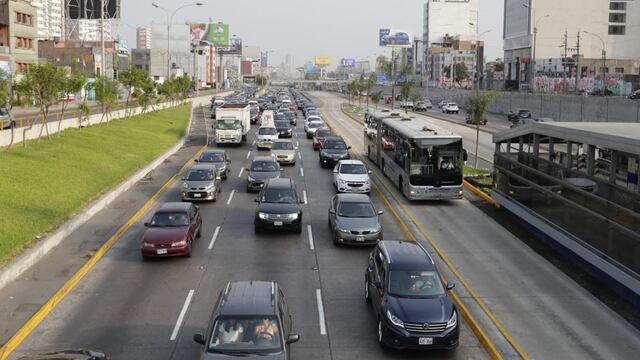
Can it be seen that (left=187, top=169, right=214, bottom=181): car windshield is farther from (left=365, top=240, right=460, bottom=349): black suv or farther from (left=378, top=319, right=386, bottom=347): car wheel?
(left=378, top=319, right=386, bottom=347): car wheel

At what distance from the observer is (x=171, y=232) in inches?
848

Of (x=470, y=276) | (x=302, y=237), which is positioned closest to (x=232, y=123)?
(x=302, y=237)

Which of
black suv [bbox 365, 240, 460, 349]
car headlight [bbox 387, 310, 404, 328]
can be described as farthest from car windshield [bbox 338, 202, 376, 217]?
car headlight [bbox 387, 310, 404, 328]

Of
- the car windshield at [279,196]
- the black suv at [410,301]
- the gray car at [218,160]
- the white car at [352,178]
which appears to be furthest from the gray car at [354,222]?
the gray car at [218,160]

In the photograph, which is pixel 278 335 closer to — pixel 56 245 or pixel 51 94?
pixel 56 245

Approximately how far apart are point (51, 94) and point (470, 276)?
89.4 ft

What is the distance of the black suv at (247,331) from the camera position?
38.7 ft

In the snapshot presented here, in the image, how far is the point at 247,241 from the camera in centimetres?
2403

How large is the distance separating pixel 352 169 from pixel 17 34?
64778 millimetres

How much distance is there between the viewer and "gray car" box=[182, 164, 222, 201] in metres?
30.2

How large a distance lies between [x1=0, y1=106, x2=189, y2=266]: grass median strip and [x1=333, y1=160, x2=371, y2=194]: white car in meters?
10.8

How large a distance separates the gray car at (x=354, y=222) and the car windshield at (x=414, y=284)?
276 inches

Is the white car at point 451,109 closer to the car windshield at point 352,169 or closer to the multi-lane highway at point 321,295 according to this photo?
the car windshield at point 352,169

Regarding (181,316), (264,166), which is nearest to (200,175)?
(264,166)
